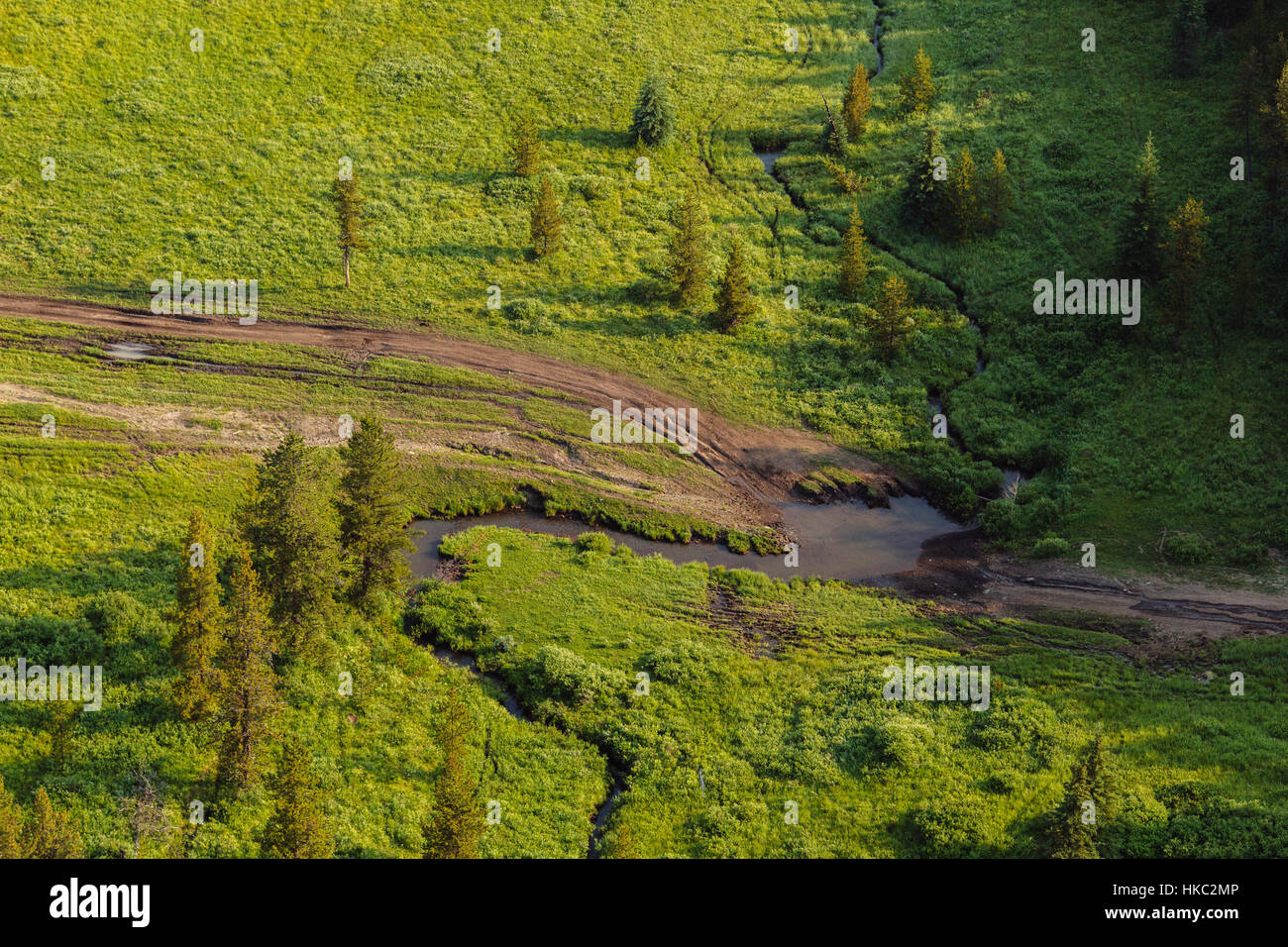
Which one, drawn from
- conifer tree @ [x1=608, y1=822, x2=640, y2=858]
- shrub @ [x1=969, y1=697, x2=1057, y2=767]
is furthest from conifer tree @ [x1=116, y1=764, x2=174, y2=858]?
shrub @ [x1=969, y1=697, x2=1057, y2=767]

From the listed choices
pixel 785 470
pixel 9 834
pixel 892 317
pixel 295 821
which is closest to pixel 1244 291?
pixel 892 317

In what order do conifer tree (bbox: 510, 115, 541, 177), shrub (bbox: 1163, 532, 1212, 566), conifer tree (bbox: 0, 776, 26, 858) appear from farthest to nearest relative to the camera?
conifer tree (bbox: 510, 115, 541, 177), shrub (bbox: 1163, 532, 1212, 566), conifer tree (bbox: 0, 776, 26, 858)

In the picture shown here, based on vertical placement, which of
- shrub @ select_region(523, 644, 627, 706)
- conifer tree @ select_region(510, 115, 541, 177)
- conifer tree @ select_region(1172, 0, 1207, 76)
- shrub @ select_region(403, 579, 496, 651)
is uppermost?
conifer tree @ select_region(1172, 0, 1207, 76)

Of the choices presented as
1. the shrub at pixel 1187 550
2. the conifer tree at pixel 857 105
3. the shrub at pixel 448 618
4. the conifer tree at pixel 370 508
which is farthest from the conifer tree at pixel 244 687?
the conifer tree at pixel 857 105

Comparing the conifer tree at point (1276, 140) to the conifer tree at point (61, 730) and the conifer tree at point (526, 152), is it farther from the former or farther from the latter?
the conifer tree at point (61, 730)

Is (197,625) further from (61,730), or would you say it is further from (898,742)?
(898,742)

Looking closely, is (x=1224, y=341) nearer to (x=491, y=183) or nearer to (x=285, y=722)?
(x=491, y=183)

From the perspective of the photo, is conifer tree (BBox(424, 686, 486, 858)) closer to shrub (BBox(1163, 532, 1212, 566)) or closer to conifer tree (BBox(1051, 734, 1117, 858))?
conifer tree (BBox(1051, 734, 1117, 858))
